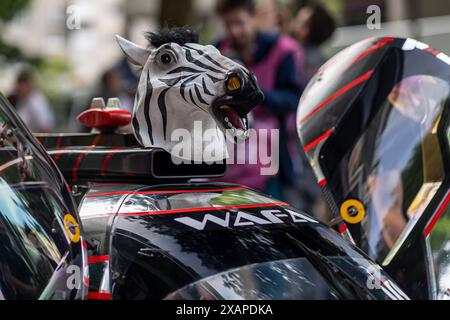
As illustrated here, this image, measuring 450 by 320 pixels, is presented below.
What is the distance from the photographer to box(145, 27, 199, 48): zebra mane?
338 centimetres

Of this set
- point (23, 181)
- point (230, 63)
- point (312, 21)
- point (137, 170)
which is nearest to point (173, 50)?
point (230, 63)

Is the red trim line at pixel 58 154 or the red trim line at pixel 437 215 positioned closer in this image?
the red trim line at pixel 437 215

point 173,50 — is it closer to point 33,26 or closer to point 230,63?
point 230,63

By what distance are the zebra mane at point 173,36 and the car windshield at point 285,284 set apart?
Result: 3.38 feet

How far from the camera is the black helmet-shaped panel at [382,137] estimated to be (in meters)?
→ 3.44

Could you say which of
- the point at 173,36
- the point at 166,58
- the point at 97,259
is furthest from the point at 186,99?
the point at 97,259

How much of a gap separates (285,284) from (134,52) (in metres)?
1.21

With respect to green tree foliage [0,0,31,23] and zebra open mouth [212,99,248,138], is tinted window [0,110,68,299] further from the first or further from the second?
green tree foliage [0,0,31,23]

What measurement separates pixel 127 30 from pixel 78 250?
32.7ft

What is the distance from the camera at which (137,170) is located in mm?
3238

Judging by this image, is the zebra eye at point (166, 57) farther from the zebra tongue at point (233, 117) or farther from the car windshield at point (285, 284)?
the car windshield at point (285, 284)

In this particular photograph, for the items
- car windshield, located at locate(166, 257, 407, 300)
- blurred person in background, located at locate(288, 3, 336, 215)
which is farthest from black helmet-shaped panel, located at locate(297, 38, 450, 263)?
blurred person in background, located at locate(288, 3, 336, 215)

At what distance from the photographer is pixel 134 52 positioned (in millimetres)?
3455

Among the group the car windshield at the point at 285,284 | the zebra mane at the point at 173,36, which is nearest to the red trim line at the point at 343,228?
the car windshield at the point at 285,284
